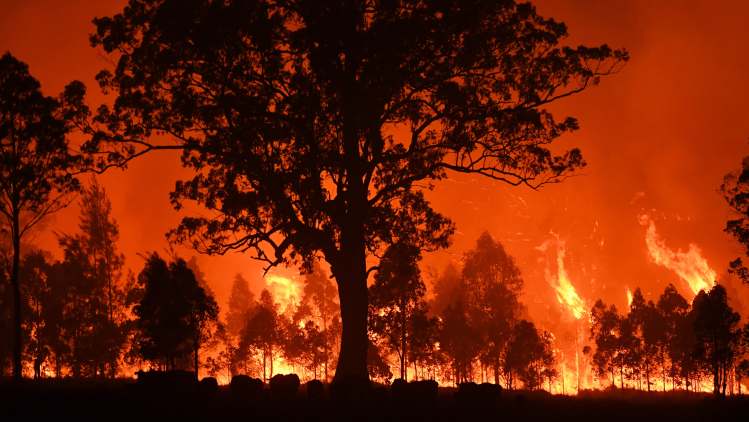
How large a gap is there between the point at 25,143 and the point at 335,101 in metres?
15.3

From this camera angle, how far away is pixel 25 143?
3058 cm

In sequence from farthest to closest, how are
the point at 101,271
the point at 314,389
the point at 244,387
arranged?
the point at 101,271 < the point at 244,387 < the point at 314,389

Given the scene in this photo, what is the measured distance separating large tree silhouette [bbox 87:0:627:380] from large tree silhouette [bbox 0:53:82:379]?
4.08 m

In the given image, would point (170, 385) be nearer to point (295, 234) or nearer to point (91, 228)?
point (295, 234)

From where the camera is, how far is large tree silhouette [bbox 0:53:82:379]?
97.6ft

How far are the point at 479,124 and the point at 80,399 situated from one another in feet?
59.6

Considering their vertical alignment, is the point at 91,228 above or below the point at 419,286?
above

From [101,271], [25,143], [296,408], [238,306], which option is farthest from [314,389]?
[238,306]

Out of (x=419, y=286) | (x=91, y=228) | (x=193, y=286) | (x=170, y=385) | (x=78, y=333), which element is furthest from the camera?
(x=91, y=228)

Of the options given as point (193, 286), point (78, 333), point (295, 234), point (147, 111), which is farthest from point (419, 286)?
point (78, 333)

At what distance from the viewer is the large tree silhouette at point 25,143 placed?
29.7m

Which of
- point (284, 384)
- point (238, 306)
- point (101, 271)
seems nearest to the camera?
point (284, 384)

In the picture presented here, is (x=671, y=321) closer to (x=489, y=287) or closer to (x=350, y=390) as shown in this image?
(x=489, y=287)

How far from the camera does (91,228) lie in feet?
213
